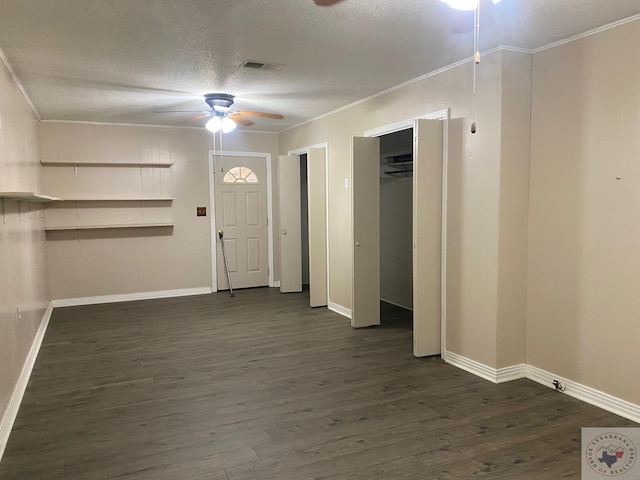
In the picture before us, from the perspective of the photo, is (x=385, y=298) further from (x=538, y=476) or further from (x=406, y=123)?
(x=538, y=476)

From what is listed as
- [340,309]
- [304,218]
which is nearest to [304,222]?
[304,218]

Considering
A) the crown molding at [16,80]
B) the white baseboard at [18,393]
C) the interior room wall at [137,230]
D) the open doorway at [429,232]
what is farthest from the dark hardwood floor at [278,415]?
the crown molding at [16,80]

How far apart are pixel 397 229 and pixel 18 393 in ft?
14.5

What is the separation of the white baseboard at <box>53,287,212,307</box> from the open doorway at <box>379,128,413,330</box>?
9.01ft

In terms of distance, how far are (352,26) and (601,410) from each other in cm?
292

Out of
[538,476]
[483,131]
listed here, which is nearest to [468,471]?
[538,476]

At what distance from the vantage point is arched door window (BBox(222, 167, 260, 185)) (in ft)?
23.6

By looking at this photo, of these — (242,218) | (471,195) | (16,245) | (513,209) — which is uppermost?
(471,195)

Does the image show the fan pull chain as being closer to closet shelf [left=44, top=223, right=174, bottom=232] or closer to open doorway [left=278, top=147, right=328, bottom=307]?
open doorway [left=278, top=147, right=328, bottom=307]

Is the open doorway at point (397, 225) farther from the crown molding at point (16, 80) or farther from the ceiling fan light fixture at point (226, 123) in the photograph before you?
the crown molding at point (16, 80)

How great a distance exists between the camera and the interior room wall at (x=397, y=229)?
19.5 ft

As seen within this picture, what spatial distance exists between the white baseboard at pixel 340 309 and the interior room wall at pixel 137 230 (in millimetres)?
2163

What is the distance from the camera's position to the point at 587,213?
10.3ft

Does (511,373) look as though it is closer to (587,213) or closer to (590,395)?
(590,395)
